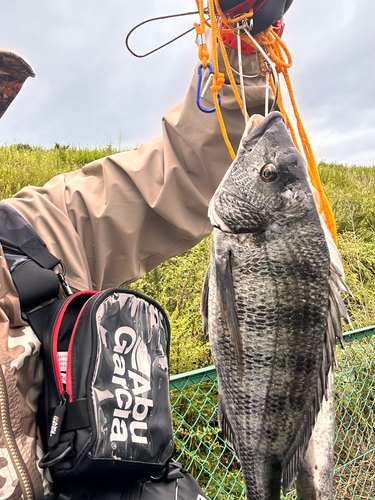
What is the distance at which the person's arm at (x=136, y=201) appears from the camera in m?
1.72

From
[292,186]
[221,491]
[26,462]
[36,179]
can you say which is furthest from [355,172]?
[26,462]

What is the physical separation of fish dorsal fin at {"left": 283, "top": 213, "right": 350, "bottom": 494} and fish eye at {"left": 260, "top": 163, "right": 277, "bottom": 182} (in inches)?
9.8

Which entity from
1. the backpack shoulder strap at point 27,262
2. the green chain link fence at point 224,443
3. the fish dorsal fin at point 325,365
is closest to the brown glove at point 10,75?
the backpack shoulder strap at point 27,262

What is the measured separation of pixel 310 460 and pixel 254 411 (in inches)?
8.3

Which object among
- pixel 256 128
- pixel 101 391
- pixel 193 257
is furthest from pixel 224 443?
pixel 256 128

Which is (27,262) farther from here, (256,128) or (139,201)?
(256,128)

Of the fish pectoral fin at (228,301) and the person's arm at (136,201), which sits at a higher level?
the person's arm at (136,201)

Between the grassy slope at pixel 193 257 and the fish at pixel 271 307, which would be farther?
the grassy slope at pixel 193 257

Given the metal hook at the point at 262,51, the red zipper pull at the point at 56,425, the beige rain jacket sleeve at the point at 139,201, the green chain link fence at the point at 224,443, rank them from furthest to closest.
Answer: the green chain link fence at the point at 224,443 → the beige rain jacket sleeve at the point at 139,201 → the metal hook at the point at 262,51 → the red zipper pull at the point at 56,425

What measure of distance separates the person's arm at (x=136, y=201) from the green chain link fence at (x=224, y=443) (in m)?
0.77

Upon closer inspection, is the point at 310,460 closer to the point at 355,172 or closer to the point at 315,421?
the point at 315,421

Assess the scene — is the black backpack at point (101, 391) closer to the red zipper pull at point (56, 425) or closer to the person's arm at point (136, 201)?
the red zipper pull at point (56, 425)

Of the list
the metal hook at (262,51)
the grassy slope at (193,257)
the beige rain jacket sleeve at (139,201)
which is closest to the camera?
the metal hook at (262,51)

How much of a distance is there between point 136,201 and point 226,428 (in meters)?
0.98
